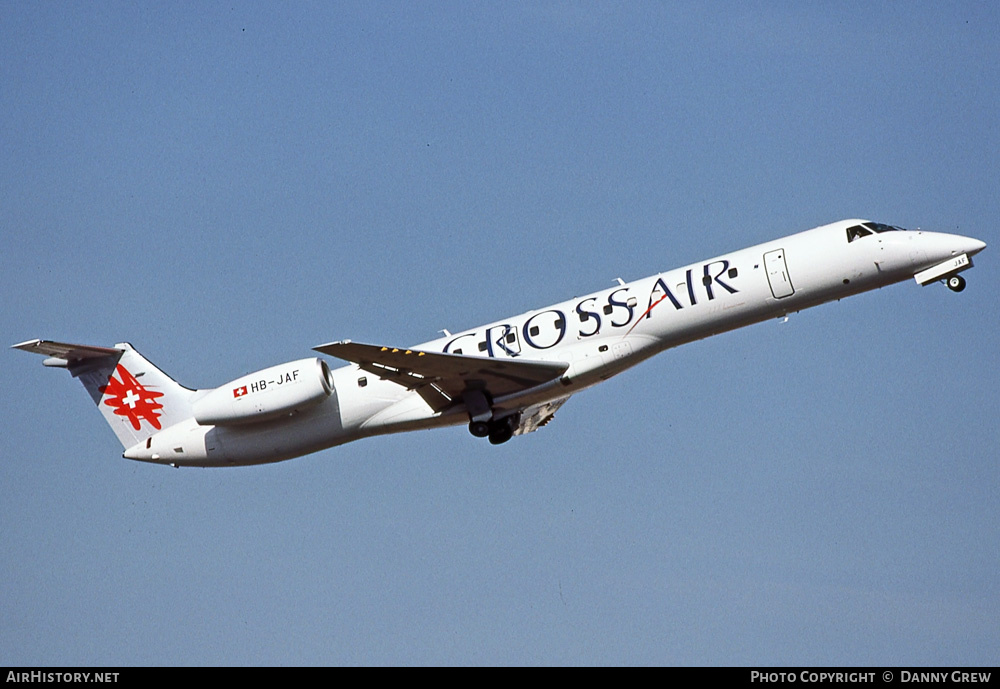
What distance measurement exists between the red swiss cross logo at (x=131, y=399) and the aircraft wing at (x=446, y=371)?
229 inches

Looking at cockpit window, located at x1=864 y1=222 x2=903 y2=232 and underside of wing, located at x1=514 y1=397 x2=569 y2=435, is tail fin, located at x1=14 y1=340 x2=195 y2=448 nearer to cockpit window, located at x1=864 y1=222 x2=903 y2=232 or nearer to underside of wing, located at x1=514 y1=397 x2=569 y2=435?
underside of wing, located at x1=514 y1=397 x2=569 y2=435

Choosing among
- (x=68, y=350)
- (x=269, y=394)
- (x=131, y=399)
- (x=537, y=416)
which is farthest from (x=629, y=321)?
(x=68, y=350)

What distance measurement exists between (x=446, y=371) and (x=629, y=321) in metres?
3.67

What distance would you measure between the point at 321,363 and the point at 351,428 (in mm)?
1502

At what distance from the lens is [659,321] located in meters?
25.3

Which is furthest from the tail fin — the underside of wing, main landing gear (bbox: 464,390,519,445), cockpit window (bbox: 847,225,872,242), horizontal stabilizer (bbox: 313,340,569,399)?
cockpit window (bbox: 847,225,872,242)

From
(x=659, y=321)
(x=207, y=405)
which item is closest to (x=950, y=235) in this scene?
(x=659, y=321)

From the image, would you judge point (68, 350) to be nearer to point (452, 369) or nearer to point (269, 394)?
point (269, 394)

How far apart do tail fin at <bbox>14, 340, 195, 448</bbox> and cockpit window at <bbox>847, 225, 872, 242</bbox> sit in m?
14.2

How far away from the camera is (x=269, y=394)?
1041 inches
